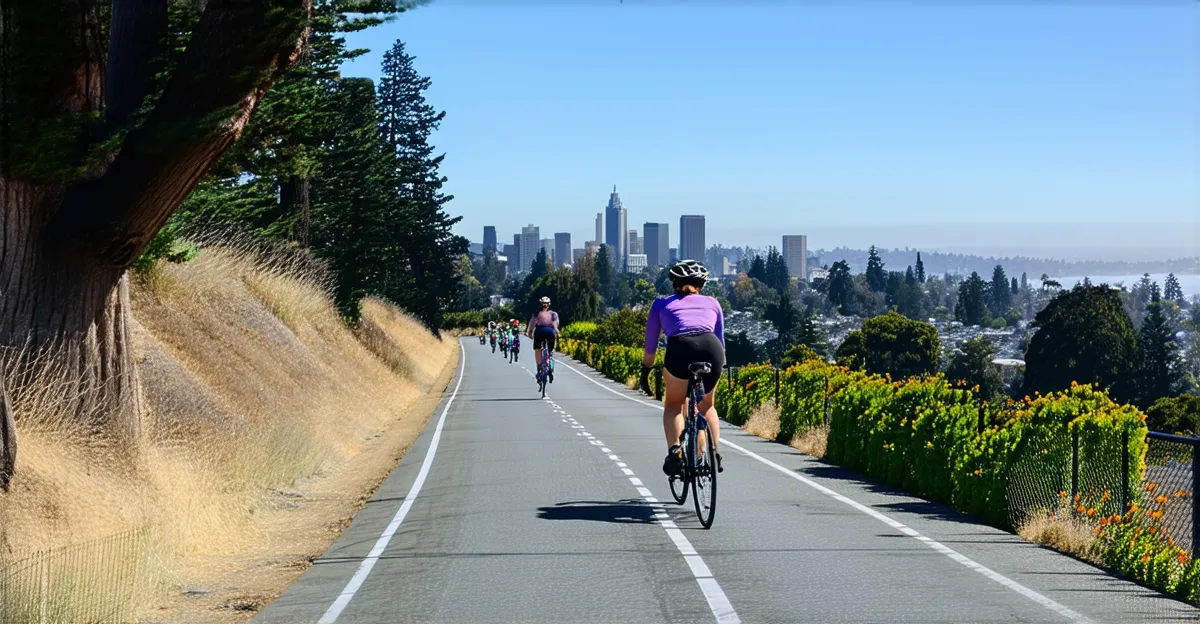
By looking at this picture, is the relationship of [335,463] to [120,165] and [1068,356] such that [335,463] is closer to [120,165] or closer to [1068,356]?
[120,165]

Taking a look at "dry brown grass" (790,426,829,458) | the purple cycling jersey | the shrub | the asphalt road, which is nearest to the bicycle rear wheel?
the asphalt road

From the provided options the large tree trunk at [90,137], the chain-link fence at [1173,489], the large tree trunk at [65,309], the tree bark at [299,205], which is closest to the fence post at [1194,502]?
the chain-link fence at [1173,489]

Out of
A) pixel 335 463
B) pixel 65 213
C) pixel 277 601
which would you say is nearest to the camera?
pixel 277 601

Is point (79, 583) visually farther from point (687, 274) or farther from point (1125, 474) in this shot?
point (1125, 474)

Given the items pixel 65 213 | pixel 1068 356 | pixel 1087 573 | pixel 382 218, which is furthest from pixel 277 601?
pixel 1068 356

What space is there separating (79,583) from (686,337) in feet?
17.6

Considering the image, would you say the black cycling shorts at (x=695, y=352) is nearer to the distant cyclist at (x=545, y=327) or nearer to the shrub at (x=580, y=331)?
the distant cyclist at (x=545, y=327)

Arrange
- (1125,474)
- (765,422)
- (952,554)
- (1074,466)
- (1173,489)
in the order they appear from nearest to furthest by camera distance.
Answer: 1. (1173,489)
2. (952,554)
3. (1125,474)
4. (1074,466)
5. (765,422)

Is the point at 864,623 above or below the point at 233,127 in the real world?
below

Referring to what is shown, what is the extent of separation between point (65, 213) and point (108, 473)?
2.31m

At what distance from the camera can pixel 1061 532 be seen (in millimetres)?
11445

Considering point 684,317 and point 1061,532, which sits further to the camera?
point 684,317

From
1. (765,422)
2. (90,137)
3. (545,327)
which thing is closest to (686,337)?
(90,137)

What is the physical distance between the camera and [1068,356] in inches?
4254
